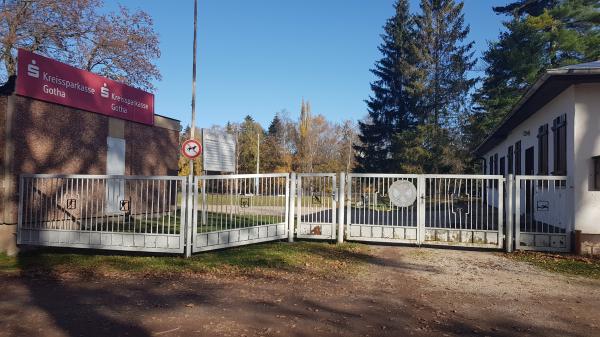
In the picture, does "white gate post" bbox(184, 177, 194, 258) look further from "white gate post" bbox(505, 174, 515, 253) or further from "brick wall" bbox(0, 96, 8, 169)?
"white gate post" bbox(505, 174, 515, 253)

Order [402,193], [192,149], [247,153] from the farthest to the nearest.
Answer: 1. [247,153]
2. [192,149]
3. [402,193]

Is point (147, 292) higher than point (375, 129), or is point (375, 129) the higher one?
point (375, 129)

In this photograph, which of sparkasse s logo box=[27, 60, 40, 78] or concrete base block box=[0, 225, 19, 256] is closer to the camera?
concrete base block box=[0, 225, 19, 256]

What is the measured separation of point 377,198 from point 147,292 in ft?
20.3

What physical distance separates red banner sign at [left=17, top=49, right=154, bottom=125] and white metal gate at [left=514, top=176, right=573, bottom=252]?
11156 mm

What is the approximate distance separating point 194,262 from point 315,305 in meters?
3.66

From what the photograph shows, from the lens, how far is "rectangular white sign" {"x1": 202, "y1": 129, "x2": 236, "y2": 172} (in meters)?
15.5

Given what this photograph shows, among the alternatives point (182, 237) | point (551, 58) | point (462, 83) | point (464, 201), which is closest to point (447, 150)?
point (462, 83)

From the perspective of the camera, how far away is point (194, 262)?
927 centimetres

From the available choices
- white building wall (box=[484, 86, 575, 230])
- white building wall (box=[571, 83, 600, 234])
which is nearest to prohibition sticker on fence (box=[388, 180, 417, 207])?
white building wall (box=[484, 86, 575, 230])

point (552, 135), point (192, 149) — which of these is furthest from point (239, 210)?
point (552, 135)

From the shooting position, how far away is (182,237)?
9570mm

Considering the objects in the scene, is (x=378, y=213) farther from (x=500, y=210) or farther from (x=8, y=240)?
(x=8, y=240)

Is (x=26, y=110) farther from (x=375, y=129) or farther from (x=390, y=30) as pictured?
(x=390, y=30)
